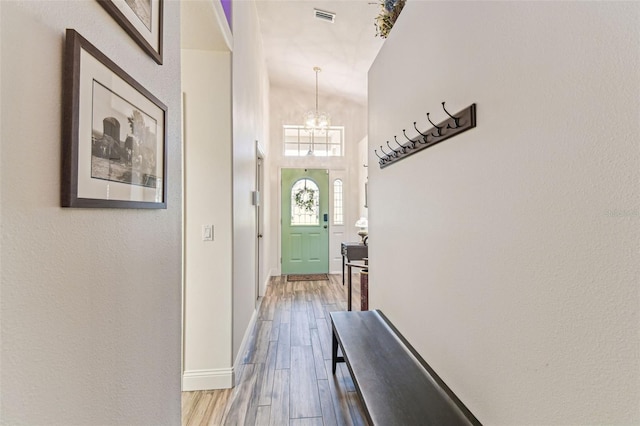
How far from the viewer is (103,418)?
76 centimetres

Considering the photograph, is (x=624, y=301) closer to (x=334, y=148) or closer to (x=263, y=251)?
(x=263, y=251)

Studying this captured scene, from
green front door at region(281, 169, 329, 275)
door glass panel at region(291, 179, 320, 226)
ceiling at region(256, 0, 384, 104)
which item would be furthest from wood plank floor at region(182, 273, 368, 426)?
ceiling at region(256, 0, 384, 104)

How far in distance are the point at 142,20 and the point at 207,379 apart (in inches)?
83.2

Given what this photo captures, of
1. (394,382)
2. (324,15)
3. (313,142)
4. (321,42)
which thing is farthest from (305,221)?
(394,382)

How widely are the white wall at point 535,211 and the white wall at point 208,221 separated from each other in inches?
52.5

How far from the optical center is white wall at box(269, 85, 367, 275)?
5559mm

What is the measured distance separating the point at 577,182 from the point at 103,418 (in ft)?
4.13

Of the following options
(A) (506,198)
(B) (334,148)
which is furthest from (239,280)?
(B) (334,148)

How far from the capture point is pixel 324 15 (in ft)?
10.7

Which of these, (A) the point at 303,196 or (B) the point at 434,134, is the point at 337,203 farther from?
(B) the point at 434,134

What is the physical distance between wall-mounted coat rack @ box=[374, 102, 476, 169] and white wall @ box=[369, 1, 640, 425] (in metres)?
0.04

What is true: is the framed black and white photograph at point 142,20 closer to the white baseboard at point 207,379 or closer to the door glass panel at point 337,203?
the white baseboard at point 207,379

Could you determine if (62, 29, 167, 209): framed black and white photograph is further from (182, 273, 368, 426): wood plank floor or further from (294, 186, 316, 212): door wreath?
(294, 186, 316, 212): door wreath

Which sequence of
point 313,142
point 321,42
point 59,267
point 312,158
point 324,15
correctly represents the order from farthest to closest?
point 313,142, point 312,158, point 321,42, point 324,15, point 59,267
